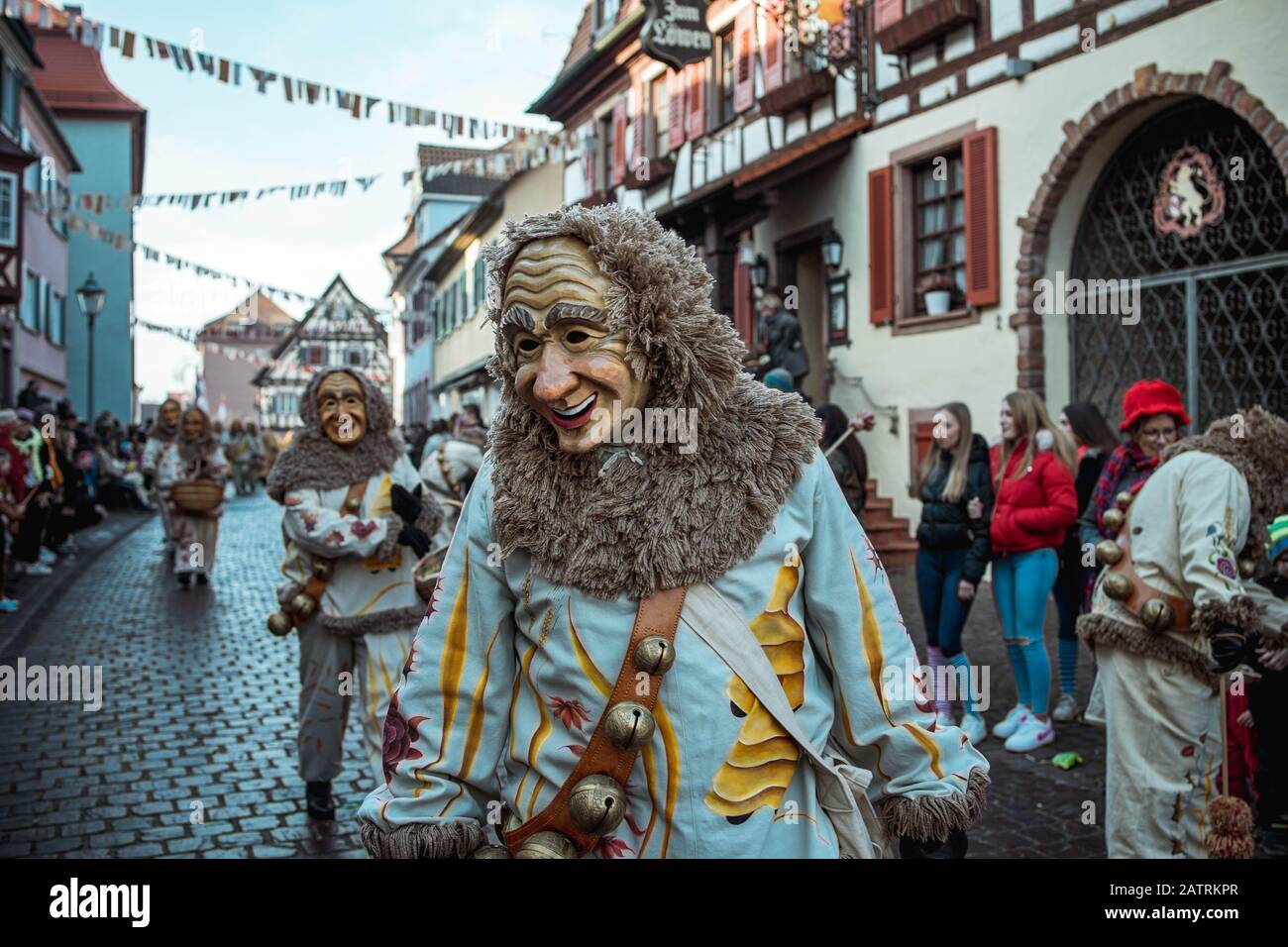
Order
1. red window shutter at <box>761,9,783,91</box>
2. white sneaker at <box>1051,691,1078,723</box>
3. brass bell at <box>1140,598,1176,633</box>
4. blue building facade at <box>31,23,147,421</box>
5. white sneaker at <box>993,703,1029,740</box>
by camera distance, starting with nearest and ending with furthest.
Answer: brass bell at <box>1140,598,1176,633</box> → white sneaker at <box>993,703,1029,740</box> → white sneaker at <box>1051,691,1078,723</box> → red window shutter at <box>761,9,783,91</box> → blue building facade at <box>31,23,147,421</box>

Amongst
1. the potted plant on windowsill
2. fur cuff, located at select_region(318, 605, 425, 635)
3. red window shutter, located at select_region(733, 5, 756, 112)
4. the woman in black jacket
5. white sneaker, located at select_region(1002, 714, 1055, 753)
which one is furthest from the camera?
red window shutter, located at select_region(733, 5, 756, 112)

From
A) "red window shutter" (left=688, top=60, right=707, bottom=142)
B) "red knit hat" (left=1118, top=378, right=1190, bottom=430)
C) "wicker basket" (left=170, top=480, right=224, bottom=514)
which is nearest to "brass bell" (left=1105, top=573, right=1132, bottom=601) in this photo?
"red knit hat" (left=1118, top=378, right=1190, bottom=430)

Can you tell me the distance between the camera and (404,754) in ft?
6.87

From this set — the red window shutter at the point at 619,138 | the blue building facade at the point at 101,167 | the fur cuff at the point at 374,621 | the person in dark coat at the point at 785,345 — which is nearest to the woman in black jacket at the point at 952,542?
the fur cuff at the point at 374,621

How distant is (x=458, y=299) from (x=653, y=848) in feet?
120

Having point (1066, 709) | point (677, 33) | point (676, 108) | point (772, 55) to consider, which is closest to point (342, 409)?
point (1066, 709)

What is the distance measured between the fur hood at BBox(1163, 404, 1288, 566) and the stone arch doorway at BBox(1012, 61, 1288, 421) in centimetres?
630

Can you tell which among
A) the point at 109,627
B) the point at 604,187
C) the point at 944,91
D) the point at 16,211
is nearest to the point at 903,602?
the point at 944,91

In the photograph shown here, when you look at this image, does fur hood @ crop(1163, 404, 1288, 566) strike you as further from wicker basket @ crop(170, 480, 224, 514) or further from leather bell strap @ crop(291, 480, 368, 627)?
wicker basket @ crop(170, 480, 224, 514)

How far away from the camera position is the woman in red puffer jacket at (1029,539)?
6.07 m

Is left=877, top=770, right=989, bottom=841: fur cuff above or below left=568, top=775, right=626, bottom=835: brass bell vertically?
below

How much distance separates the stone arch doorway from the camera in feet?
32.2

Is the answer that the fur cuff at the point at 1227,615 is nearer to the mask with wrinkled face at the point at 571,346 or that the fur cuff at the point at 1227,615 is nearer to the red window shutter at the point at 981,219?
the mask with wrinkled face at the point at 571,346

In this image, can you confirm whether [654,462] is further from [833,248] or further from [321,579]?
[833,248]
